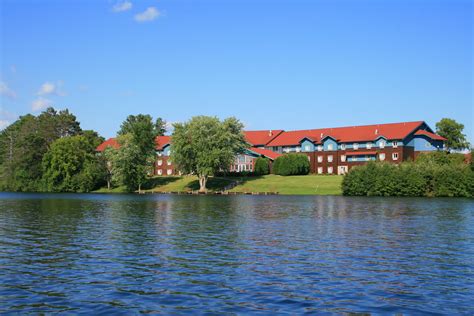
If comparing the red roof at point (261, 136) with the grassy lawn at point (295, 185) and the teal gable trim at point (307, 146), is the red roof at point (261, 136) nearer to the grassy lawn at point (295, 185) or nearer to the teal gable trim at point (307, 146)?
the teal gable trim at point (307, 146)

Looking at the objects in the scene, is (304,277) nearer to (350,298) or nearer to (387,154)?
(350,298)

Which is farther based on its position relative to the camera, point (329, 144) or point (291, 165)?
point (329, 144)

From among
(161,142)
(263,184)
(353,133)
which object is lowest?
(263,184)

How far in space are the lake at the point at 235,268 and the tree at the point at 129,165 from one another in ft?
266

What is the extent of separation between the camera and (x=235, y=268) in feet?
76.9

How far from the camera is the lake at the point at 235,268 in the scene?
17.4 meters

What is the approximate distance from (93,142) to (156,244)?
508 ft

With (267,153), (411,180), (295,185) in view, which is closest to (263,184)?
(295,185)

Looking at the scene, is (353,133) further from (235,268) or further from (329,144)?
(235,268)

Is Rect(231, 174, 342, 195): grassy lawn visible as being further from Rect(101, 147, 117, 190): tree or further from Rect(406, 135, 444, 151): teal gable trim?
Rect(101, 147, 117, 190): tree

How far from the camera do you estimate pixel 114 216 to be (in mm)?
51344

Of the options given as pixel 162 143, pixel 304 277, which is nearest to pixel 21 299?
pixel 304 277

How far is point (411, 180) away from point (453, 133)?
186ft

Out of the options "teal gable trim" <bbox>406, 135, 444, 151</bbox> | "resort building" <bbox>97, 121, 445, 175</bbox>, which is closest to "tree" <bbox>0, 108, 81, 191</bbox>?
"resort building" <bbox>97, 121, 445, 175</bbox>
